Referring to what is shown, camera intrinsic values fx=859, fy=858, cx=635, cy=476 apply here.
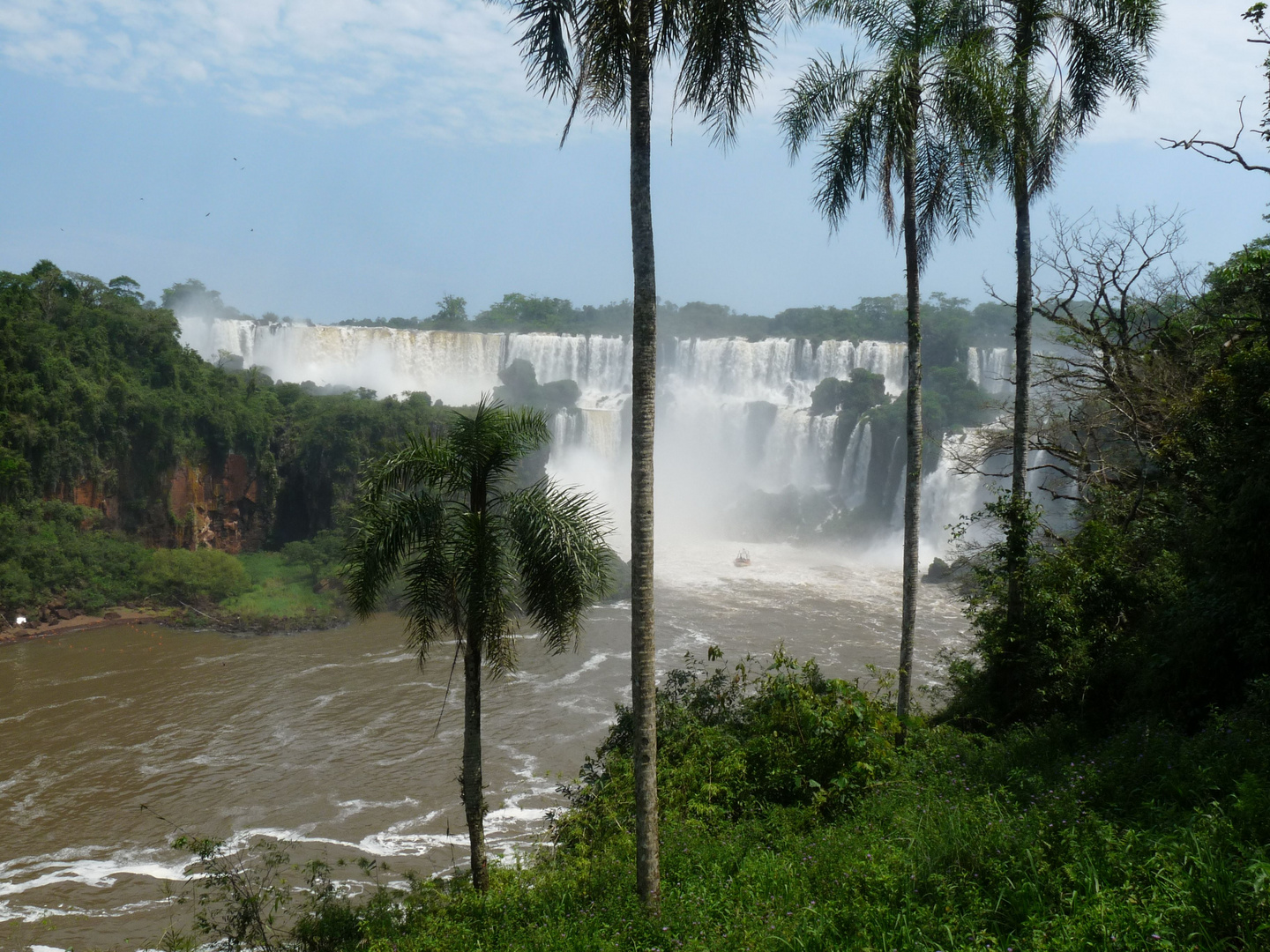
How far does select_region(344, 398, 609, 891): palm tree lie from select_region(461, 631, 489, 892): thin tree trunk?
0.01m

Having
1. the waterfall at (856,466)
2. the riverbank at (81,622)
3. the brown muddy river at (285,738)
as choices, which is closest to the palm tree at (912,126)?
the brown muddy river at (285,738)

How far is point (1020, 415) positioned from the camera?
8.69 metres

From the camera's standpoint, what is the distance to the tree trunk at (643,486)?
493 cm

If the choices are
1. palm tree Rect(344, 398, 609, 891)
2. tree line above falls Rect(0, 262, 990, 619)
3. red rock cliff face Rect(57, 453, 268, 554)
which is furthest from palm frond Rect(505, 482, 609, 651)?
red rock cliff face Rect(57, 453, 268, 554)

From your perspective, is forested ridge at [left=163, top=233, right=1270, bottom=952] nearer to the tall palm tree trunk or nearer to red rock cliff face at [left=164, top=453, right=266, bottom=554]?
the tall palm tree trunk

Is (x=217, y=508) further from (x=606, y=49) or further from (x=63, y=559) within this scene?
(x=606, y=49)

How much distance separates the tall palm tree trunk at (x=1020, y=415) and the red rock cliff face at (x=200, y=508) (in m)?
27.8

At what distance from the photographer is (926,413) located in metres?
40.9

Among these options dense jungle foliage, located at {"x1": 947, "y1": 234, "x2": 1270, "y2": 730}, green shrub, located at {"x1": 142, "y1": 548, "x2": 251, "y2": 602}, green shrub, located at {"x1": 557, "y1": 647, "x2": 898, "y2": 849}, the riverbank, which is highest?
dense jungle foliage, located at {"x1": 947, "y1": 234, "x2": 1270, "y2": 730}

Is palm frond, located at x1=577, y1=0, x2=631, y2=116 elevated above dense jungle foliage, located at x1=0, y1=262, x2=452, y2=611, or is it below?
above

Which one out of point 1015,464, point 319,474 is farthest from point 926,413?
point 1015,464

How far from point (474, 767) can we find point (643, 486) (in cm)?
368

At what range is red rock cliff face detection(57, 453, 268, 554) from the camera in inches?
1091

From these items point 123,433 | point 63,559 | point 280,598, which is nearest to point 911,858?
point 280,598
